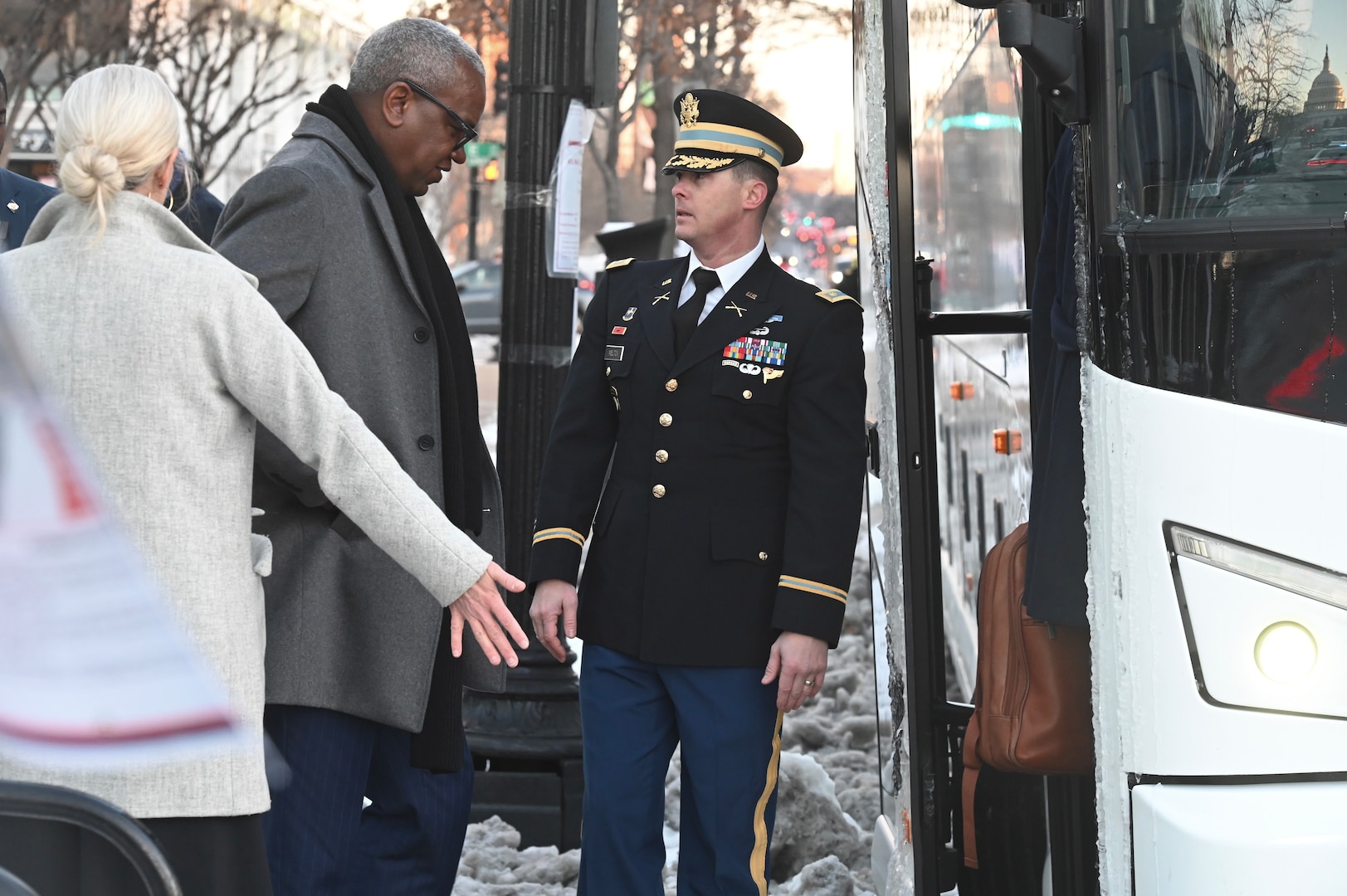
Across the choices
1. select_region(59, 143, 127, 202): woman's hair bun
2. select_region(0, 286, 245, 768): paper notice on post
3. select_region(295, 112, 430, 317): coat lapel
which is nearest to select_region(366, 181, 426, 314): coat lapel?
select_region(295, 112, 430, 317): coat lapel

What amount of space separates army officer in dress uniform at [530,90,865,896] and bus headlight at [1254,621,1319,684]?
111 centimetres

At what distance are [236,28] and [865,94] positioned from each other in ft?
43.3

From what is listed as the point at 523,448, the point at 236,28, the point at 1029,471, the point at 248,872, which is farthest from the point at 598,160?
the point at 248,872

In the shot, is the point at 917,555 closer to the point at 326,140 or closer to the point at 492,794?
the point at 326,140

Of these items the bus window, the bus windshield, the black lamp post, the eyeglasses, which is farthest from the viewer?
the black lamp post

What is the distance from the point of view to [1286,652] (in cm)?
226

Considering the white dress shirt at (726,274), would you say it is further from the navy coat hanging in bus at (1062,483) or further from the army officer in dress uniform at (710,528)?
the navy coat hanging in bus at (1062,483)

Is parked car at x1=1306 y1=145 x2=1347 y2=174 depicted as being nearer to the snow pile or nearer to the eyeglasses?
the eyeglasses

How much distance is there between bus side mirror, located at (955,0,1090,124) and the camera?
257 centimetres

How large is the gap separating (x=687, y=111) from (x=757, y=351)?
58 cm

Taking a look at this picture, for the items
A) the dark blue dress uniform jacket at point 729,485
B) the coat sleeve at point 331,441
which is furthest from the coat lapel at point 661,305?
the coat sleeve at point 331,441

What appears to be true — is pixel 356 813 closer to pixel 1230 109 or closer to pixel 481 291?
pixel 1230 109

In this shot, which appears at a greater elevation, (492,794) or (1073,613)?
(1073,613)

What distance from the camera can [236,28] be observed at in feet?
50.6
